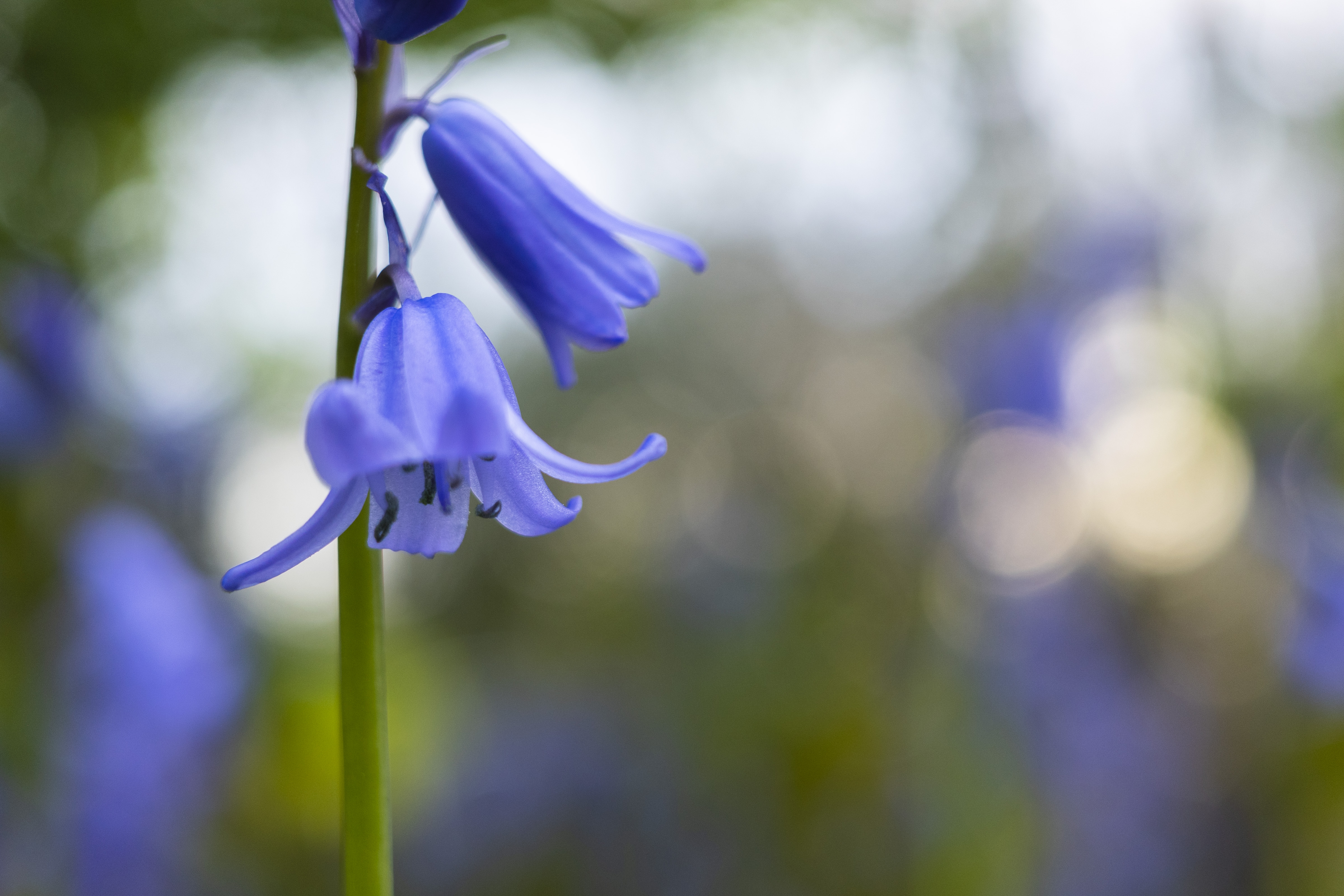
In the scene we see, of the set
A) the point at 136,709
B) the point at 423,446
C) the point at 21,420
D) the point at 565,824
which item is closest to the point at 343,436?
the point at 423,446

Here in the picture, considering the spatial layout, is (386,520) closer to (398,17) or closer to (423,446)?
(423,446)

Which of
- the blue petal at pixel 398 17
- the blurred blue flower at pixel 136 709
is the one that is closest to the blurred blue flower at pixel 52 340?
the blurred blue flower at pixel 136 709

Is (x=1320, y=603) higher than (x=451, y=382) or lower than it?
lower

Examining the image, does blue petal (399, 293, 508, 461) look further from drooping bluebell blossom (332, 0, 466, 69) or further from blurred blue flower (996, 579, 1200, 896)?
blurred blue flower (996, 579, 1200, 896)

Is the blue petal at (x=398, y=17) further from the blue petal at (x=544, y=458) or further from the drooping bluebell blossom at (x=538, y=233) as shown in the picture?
the blue petal at (x=544, y=458)

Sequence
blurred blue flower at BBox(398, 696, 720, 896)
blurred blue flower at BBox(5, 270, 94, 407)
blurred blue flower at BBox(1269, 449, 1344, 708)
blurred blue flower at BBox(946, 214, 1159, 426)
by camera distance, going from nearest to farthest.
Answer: blurred blue flower at BBox(1269, 449, 1344, 708) → blurred blue flower at BBox(5, 270, 94, 407) → blurred blue flower at BBox(398, 696, 720, 896) → blurred blue flower at BBox(946, 214, 1159, 426)

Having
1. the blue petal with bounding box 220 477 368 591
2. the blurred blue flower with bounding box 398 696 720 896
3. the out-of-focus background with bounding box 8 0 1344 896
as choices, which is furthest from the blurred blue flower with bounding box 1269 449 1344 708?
the blue petal with bounding box 220 477 368 591
